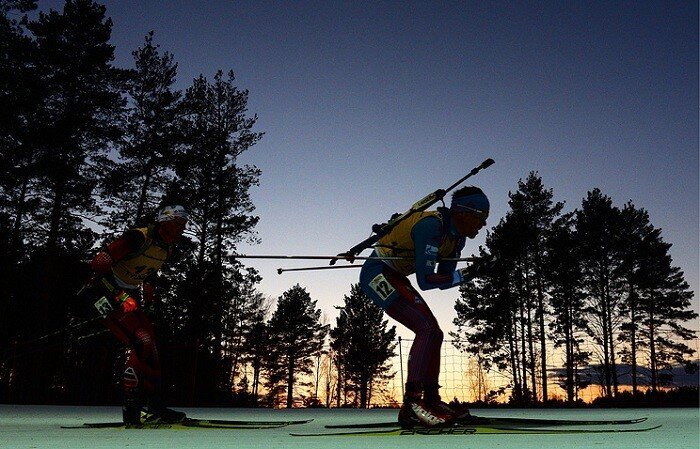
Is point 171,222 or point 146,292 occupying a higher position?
point 171,222

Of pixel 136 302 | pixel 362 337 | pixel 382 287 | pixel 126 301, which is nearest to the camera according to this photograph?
pixel 382 287

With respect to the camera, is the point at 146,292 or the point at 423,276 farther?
the point at 146,292

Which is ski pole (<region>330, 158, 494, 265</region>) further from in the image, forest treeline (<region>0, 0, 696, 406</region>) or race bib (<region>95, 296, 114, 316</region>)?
forest treeline (<region>0, 0, 696, 406</region>)

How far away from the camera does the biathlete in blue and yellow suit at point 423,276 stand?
4.41 meters

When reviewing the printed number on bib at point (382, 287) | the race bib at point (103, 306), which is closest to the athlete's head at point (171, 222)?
the race bib at point (103, 306)

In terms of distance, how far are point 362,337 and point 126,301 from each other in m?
36.9

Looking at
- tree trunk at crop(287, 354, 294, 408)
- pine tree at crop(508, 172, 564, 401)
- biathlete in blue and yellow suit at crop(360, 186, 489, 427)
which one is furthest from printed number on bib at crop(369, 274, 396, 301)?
tree trunk at crop(287, 354, 294, 408)

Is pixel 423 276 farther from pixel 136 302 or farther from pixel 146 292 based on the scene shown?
pixel 146 292

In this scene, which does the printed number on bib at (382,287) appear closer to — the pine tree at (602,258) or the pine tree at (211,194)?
the pine tree at (211,194)

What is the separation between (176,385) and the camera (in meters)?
28.1

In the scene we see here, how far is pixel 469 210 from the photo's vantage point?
15.2 feet

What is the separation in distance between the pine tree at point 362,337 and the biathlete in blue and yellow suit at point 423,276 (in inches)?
1420

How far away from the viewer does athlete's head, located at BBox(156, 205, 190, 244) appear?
5.56m

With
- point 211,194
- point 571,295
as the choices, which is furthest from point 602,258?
point 211,194
